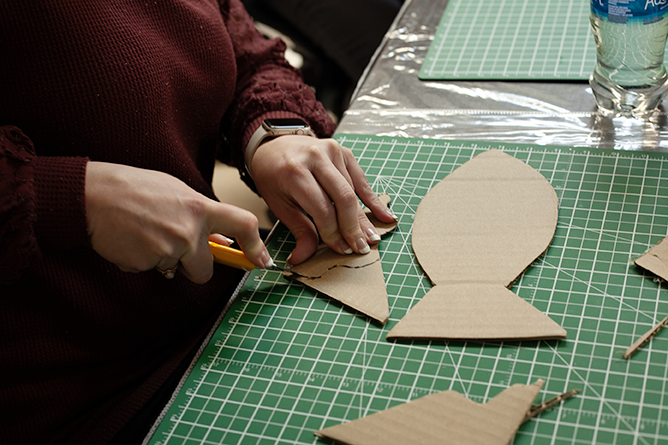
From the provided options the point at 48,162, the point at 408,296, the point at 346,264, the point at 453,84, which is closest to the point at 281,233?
the point at 346,264

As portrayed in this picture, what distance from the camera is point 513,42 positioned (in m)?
1.26

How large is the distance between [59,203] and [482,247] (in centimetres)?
54

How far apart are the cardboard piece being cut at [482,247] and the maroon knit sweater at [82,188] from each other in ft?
1.29

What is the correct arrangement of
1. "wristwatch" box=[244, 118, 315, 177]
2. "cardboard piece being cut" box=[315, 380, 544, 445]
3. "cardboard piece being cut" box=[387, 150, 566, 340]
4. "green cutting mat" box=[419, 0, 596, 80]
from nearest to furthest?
"cardboard piece being cut" box=[315, 380, 544, 445] → "cardboard piece being cut" box=[387, 150, 566, 340] → "wristwatch" box=[244, 118, 315, 177] → "green cutting mat" box=[419, 0, 596, 80]

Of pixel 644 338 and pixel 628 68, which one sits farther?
pixel 628 68

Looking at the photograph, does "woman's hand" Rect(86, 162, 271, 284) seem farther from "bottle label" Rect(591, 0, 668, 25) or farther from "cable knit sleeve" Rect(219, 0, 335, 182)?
"bottle label" Rect(591, 0, 668, 25)

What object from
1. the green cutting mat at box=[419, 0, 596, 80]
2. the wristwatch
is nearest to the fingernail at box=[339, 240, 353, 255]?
the wristwatch

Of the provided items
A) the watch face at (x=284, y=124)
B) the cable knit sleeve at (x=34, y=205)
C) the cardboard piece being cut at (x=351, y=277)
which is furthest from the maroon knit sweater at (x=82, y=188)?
the cardboard piece being cut at (x=351, y=277)

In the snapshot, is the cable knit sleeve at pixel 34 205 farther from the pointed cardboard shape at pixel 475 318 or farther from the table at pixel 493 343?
the pointed cardboard shape at pixel 475 318

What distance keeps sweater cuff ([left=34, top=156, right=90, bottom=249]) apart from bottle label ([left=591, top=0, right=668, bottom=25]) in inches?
31.7

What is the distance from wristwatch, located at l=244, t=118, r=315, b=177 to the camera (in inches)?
38.3

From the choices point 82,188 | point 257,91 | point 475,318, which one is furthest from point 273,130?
point 475,318

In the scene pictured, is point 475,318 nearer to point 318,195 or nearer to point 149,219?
point 318,195

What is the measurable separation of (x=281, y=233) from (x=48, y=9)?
1.47 feet
